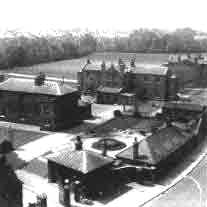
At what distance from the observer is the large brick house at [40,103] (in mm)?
55281

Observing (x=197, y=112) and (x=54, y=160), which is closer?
(x=54, y=160)

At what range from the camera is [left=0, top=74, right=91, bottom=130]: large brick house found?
55.3 meters

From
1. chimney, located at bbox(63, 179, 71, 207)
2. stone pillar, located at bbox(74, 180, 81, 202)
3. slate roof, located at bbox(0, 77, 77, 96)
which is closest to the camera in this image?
chimney, located at bbox(63, 179, 71, 207)

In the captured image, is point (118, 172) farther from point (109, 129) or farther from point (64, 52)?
point (64, 52)

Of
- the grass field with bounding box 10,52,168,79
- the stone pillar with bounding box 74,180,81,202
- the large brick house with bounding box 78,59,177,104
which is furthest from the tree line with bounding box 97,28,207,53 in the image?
the stone pillar with bounding box 74,180,81,202

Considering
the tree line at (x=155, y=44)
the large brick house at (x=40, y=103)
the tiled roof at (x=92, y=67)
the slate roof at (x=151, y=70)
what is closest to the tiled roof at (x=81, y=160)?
the large brick house at (x=40, y=103)

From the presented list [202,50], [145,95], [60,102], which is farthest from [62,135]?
[202,50]

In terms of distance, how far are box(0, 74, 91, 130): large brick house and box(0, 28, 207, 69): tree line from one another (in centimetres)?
6105

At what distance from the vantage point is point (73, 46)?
142 metres

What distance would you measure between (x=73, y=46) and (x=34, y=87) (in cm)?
8710

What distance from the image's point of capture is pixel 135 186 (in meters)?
35.5

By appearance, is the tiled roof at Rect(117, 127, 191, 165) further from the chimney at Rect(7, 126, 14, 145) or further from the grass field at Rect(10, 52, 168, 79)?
the grass field at Rect(10, 52, 168, 79)

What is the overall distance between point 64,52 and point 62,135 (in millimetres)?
89462

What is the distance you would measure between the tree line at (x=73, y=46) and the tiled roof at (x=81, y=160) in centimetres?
8625
